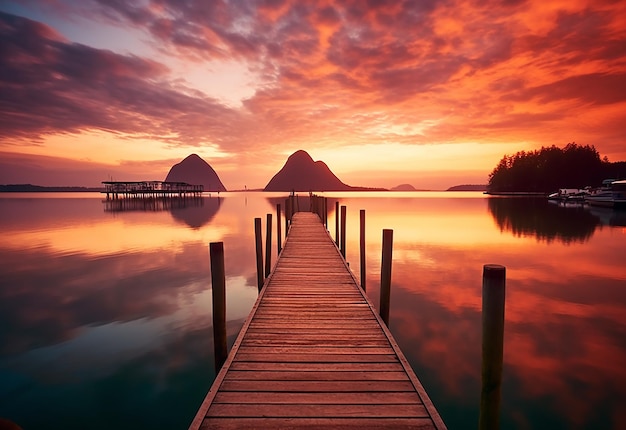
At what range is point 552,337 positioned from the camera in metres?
8.82

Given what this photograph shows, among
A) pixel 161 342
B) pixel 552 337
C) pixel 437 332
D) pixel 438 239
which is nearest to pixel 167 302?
pixel 161 342

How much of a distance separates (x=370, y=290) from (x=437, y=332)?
3939 millimetres

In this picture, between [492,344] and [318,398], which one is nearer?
[492,344]

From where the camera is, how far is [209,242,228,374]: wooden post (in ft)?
18.4

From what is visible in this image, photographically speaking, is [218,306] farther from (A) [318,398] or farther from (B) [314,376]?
(A) [318,398]

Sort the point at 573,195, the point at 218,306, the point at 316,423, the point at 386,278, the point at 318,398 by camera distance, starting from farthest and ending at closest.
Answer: the point at 573,195 → the point at 386,278 → the point at 218,306 → the point at 318,398 → the point at 316,423

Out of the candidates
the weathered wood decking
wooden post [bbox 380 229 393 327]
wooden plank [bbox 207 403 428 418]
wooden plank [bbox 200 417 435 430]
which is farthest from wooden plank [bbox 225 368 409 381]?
wooden post [bbox 380 229 393 327]

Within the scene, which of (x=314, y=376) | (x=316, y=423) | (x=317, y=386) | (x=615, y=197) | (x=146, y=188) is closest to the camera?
(x=316, y=423)

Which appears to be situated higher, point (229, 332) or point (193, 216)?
point (193, 216)

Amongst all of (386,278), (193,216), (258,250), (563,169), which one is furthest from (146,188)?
(563,169)

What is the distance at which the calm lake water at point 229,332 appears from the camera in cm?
606

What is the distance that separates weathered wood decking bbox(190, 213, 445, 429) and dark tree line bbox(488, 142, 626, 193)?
94138 millimetres

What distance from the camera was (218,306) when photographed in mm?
5734

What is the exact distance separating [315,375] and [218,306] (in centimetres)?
229
